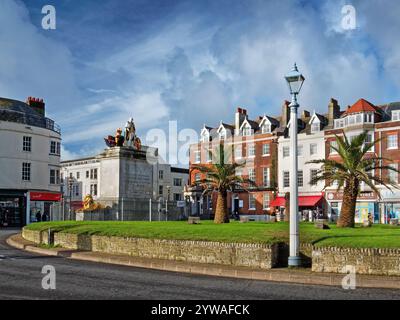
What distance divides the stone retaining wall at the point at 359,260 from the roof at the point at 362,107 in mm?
45831

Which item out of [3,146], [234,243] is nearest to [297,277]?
[234,243]

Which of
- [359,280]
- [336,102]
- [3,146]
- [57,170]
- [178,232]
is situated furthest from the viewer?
[336,102]

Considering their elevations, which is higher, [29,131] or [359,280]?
[29,131]

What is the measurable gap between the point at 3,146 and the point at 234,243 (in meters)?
42.3

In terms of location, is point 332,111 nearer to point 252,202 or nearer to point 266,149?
point 266,149

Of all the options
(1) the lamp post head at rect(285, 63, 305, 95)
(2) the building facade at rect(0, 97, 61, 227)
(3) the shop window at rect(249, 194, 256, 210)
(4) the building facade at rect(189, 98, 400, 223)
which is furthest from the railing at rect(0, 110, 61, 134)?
(1) the lamp post head at rect(285, 63, 305, 95)

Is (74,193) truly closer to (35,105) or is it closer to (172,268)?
(35,105)

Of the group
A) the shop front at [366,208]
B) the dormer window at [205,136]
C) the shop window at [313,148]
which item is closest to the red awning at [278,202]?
the shop window at [313,148]

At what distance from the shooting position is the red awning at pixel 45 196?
53912mm

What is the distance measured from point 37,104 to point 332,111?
37.2m

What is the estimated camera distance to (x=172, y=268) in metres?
16.8

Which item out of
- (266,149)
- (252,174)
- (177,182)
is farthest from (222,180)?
(177,182)

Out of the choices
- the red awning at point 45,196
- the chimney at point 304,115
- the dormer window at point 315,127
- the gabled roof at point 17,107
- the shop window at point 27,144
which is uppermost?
the chimney at point 304,115

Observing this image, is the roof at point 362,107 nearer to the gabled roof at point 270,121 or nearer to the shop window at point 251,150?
the gabled roof at point 270,121
